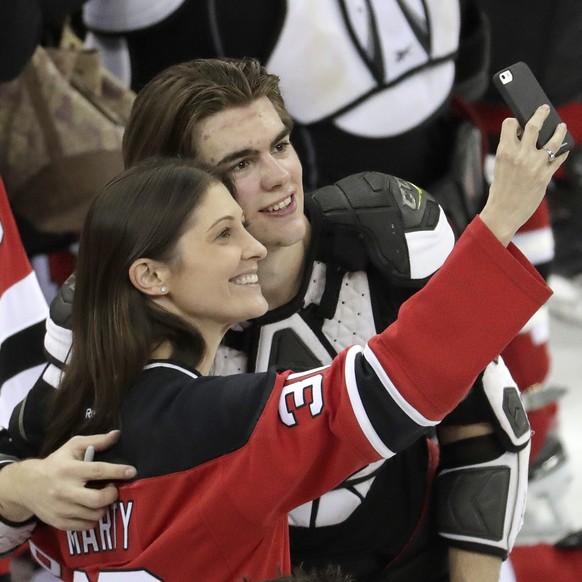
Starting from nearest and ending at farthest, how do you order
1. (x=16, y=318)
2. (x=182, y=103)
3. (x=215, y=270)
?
(x=215, y=270) < (x=182, y=103) < (x=16, y=318)

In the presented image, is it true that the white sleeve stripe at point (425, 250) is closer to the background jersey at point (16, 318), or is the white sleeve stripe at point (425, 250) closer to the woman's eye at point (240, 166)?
the woman's eye at point (240, 166)

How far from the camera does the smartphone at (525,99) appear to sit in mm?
924

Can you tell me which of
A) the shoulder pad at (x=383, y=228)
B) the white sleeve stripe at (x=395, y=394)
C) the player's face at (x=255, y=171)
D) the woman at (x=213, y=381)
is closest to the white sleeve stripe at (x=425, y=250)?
the shoulder pad at (x=383, y=228)

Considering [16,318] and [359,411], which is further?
[16,318]

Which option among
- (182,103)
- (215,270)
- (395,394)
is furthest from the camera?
(182,103)

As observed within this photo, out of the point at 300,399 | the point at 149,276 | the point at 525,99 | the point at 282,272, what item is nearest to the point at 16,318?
the point at 282,272

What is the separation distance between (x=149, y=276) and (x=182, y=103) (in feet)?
0.76

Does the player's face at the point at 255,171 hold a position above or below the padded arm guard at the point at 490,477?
above

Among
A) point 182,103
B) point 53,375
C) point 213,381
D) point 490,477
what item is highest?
point 182,103

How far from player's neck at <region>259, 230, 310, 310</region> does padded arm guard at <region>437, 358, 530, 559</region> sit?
210 mm

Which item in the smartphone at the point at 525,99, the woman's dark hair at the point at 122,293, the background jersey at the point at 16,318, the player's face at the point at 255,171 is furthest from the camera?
the background jersey at the point at 16,318

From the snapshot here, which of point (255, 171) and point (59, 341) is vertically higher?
point (255, 171)

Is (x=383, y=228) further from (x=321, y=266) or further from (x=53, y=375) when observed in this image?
(x=53, y=375)

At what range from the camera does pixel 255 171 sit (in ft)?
4.11
